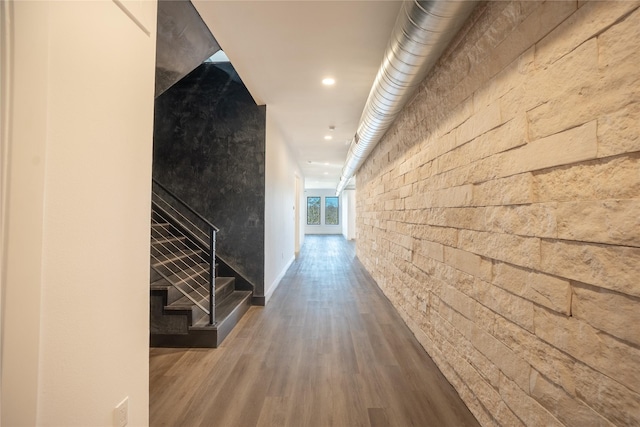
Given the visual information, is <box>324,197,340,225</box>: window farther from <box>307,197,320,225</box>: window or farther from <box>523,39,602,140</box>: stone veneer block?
<box>523,39,602,140</box>: stone veneer block

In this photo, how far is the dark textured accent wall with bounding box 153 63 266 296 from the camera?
394cm

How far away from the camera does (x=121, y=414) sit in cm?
122

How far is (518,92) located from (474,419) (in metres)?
1.81

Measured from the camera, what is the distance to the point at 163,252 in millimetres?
3531

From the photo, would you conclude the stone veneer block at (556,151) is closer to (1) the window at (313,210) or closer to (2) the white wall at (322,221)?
(2) the white wall at (322,221)

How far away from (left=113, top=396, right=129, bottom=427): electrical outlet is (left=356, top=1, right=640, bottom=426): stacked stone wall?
174cm

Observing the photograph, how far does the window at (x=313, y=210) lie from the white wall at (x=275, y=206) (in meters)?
10.1

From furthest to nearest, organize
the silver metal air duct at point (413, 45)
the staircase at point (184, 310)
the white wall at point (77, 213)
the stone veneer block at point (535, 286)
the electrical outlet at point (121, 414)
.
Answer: the staircase at point (184, 310) < the silver metal air duct at point (413, 45) < the electrical outlet at point (121, 414) < the stone veneer block at point (535, 286) < the white wall at point (77, 213)

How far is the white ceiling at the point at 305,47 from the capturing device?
80.0 inches

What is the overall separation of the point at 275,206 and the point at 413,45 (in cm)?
332

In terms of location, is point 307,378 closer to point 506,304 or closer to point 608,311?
point 506,304

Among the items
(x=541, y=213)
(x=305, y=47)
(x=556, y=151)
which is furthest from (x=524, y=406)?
(x=305, y=47)

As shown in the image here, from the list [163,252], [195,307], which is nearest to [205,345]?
[195,307]

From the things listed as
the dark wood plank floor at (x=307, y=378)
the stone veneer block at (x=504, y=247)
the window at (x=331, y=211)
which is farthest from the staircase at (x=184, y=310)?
the window at (x=331, y=211)
